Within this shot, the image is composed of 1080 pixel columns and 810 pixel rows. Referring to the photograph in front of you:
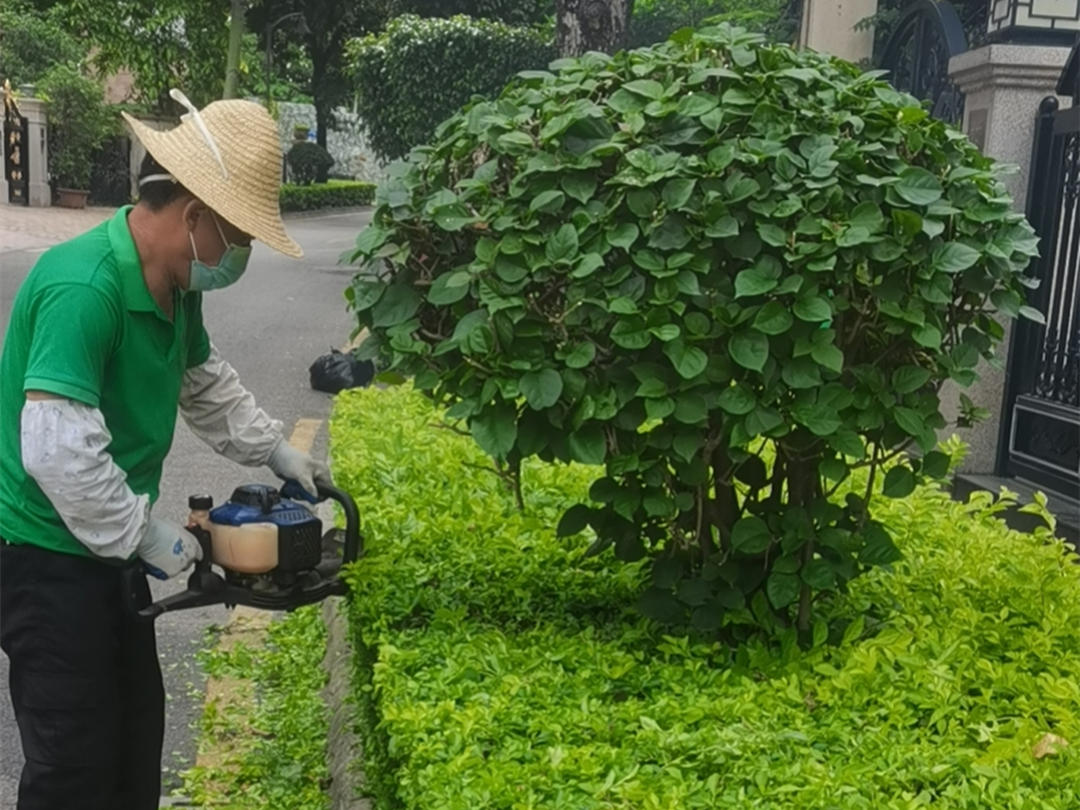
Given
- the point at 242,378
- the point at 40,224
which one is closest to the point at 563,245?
the point at 242,378

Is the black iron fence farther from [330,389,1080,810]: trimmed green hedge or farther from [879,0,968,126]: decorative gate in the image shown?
[330,389,1080,810]: trimmed green hedge

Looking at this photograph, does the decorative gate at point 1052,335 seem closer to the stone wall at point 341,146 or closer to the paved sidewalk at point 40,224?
the paved sidewalk at point 40,224

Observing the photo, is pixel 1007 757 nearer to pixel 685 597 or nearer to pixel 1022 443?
pixel 685 597

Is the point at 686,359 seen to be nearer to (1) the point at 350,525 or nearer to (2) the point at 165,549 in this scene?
(1) the point at 350,525

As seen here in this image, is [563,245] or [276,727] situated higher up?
[563,245]

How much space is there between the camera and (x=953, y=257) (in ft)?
8.55

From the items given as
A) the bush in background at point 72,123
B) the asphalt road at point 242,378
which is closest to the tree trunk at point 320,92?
the bush in background at point 72,123

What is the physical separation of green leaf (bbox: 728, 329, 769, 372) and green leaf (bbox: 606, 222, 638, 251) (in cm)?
29

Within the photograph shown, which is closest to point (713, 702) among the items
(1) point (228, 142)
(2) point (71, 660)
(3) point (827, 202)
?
(3) point (827, 202)

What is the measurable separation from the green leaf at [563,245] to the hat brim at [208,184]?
2.10 feet

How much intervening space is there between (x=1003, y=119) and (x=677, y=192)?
4.64 meters

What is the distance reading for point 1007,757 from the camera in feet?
7.39

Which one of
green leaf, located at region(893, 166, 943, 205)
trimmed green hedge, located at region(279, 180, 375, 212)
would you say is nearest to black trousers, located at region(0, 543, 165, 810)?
green leaf, located at region(893, 166, 943, 205)

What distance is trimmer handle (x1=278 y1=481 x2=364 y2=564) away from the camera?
3.06 metres
